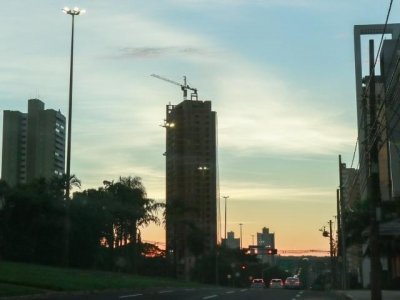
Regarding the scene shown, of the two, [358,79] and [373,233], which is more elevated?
[358,79]

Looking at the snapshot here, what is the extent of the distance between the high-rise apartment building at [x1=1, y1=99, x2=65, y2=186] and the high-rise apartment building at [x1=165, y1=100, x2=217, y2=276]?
20150mm

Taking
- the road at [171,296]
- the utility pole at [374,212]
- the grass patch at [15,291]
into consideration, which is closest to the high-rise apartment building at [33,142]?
the road at [171,296]

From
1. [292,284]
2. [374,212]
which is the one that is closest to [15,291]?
[374,212]

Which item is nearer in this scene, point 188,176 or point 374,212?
point 374,212

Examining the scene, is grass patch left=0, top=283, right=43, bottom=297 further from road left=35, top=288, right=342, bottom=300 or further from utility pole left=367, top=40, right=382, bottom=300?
utility pole left=367, top=40, right=382, bottom=300

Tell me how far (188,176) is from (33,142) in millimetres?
30842

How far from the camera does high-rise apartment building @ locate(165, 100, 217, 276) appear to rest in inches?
3410

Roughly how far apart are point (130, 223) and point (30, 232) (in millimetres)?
16768

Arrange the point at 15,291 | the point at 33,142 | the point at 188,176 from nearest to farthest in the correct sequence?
the point at 15,291
the point at 33,142
the point at 188,176

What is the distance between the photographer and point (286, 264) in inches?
5541

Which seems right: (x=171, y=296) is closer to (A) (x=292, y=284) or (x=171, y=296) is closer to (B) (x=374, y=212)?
(B) (x=374, y=212)

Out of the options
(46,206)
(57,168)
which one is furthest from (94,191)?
(46,206)

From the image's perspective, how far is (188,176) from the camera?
9269 cm

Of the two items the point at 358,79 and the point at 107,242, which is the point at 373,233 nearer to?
the point at 107,242
